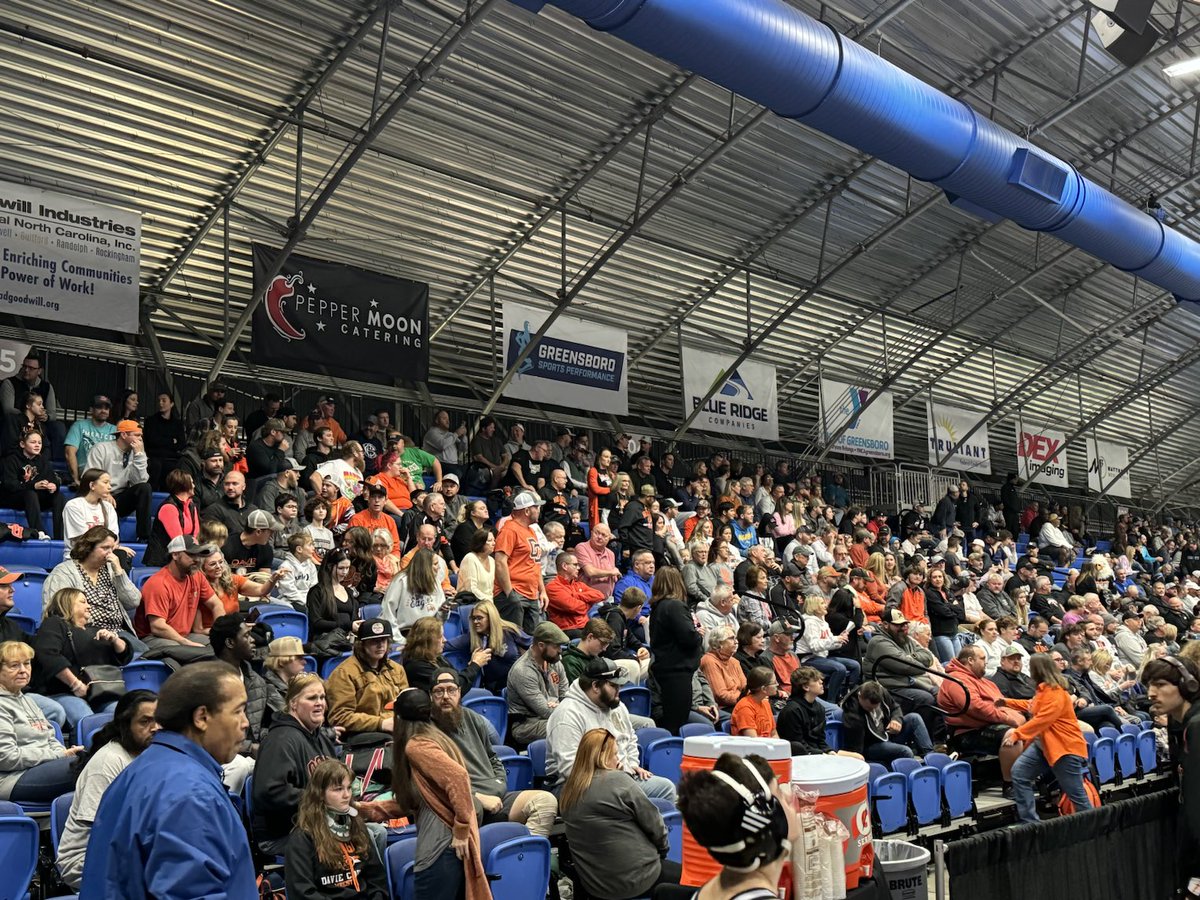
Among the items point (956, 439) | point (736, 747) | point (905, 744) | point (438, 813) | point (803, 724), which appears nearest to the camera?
point (736, 747)

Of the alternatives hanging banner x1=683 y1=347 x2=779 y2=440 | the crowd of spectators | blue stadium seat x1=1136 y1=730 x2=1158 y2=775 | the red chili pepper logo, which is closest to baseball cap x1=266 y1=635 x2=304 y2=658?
the crowd of spectators

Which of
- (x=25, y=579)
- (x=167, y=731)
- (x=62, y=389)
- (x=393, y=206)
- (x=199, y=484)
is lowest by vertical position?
(x=167, y=731)

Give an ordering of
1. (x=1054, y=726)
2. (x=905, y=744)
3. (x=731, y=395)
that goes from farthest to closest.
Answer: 1. (x=731, y=395)
2. (x=905, y=744)
3. (x=1054, y=726)

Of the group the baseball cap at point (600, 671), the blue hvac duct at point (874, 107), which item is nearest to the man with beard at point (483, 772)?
the baseball cap at point (600, 671)

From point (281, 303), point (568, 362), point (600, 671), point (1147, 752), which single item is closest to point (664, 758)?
point (600, 671)

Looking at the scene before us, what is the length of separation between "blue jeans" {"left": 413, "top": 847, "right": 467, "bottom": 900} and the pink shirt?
5849 millimetres

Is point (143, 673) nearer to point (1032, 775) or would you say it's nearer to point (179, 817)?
point (179, 817)

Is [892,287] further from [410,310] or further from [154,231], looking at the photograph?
[154,231]

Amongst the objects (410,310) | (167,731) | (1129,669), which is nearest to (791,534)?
(1129,669)

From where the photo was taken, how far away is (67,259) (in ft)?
39.0

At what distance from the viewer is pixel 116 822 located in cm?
254

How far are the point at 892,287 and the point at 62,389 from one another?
45.3ft

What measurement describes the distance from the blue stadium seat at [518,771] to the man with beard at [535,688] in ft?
2.31

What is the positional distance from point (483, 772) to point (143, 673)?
6.91ft
